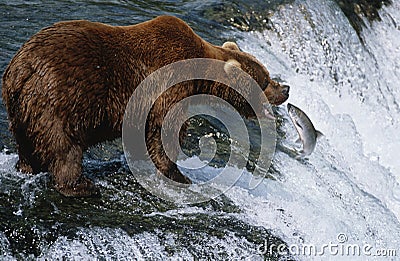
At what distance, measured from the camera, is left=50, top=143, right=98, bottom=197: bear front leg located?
479cm

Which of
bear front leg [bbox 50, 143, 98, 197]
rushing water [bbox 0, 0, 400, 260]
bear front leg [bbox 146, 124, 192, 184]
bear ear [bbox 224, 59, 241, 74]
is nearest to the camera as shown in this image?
rushing water [bbox 0, 0, 400, 260]

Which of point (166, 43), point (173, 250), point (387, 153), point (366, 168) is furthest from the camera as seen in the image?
point (387, 153)

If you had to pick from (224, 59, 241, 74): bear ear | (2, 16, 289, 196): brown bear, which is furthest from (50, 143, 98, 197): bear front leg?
(224, 59, 241, 74): bear ear

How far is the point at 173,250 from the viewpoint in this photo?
4.55m

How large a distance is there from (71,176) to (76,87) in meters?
0.65

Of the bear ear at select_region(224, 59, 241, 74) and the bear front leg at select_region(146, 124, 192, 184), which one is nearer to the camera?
the bear front leg at select_region(146, 124, 192, 184)

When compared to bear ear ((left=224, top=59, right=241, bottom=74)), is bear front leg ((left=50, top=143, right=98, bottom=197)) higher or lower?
lower

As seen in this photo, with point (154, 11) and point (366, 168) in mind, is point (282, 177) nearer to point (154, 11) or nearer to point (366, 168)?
point (366, 168)

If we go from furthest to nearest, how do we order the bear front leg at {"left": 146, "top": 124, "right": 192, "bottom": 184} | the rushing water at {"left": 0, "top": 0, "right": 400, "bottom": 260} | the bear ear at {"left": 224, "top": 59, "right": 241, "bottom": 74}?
the bear ear at {"left": 224, "top": 59, "right": 241, "bottom": 74}
the bear front leg at {"left": 146, "top": 124, "right": 192, "bottom": 184}
the rushing water at {"left": 0, "top": 0, "right": 400, "bottom": 260}

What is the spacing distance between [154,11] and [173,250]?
575 centimetres

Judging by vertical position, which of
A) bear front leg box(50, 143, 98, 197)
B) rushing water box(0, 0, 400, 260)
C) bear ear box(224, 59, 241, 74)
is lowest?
rushing water box(0, 0, 400, 260)

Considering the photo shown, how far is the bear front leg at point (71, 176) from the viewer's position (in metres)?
4.79

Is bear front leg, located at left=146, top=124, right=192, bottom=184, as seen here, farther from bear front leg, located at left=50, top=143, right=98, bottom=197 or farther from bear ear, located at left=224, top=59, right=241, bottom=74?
bear ear, located at left=224, top=59, right=241, bottom=74

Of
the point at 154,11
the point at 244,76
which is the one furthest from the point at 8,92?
the point at 154,11
